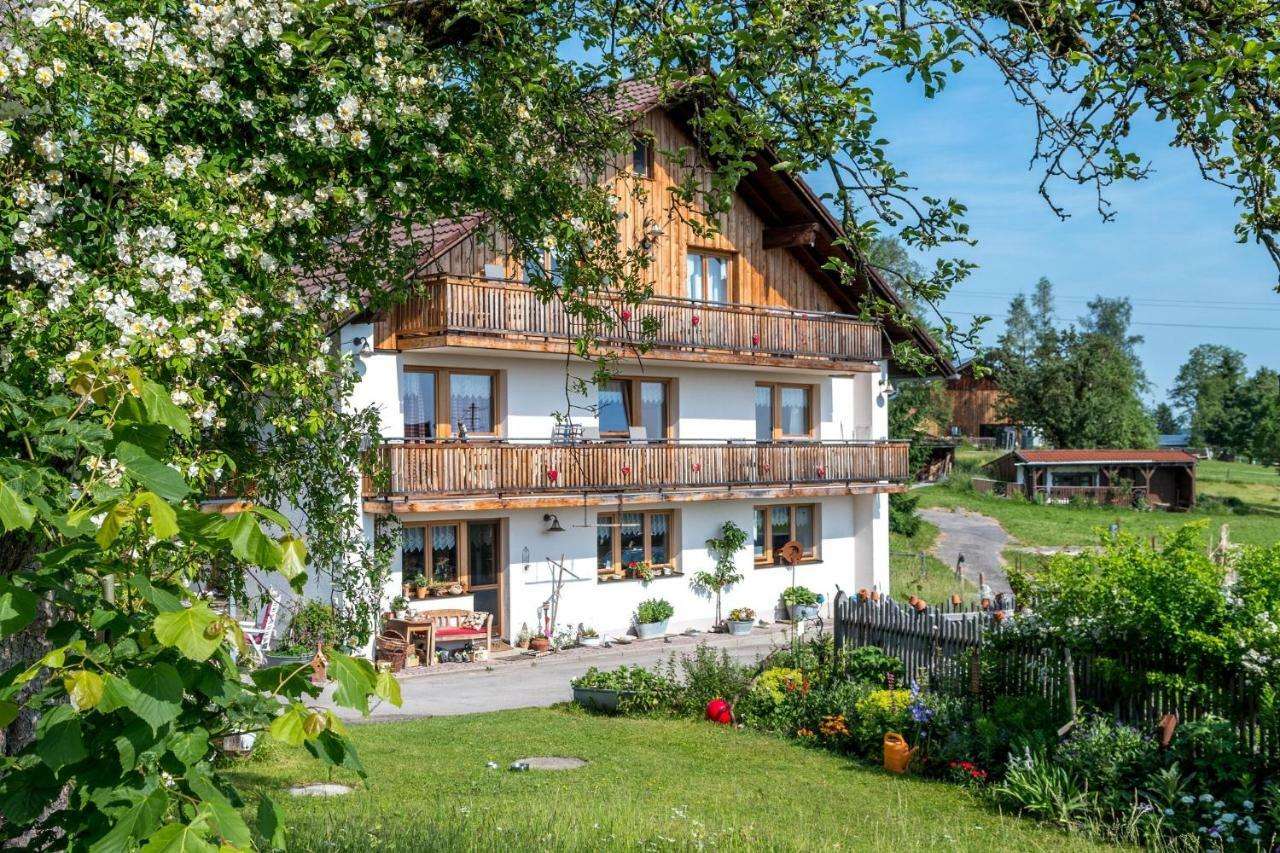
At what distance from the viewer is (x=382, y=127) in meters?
6.46

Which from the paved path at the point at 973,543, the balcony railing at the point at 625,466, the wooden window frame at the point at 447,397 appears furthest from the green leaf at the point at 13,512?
the paved path at the point at 973,543

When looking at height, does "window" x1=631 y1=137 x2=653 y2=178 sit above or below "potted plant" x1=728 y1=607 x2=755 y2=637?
above

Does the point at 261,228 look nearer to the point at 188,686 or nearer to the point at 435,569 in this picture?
the point at 188,686

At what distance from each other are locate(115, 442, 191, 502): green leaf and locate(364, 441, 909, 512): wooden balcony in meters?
14.8

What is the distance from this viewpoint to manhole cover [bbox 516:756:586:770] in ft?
40.8

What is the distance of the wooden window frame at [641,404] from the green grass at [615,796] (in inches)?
375

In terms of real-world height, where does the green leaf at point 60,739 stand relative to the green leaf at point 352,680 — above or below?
below

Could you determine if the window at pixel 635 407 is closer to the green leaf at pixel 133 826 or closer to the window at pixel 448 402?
the window at pixel 448 402

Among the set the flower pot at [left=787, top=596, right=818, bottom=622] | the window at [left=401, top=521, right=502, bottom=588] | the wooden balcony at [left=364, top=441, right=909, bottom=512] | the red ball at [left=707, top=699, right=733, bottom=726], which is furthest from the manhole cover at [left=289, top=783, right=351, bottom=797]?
the flower pot at [left=787, top=596, right=818, bottom=622]

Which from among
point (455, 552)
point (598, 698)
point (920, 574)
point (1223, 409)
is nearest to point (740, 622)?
point (455, 552)

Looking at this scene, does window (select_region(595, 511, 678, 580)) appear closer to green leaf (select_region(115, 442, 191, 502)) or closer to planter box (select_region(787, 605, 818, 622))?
planter box (select_region(787, 605, 818, 622))

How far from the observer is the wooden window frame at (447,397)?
73.7ft

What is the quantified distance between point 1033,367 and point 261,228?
67.4m

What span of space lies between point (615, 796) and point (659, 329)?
871 centimetres
